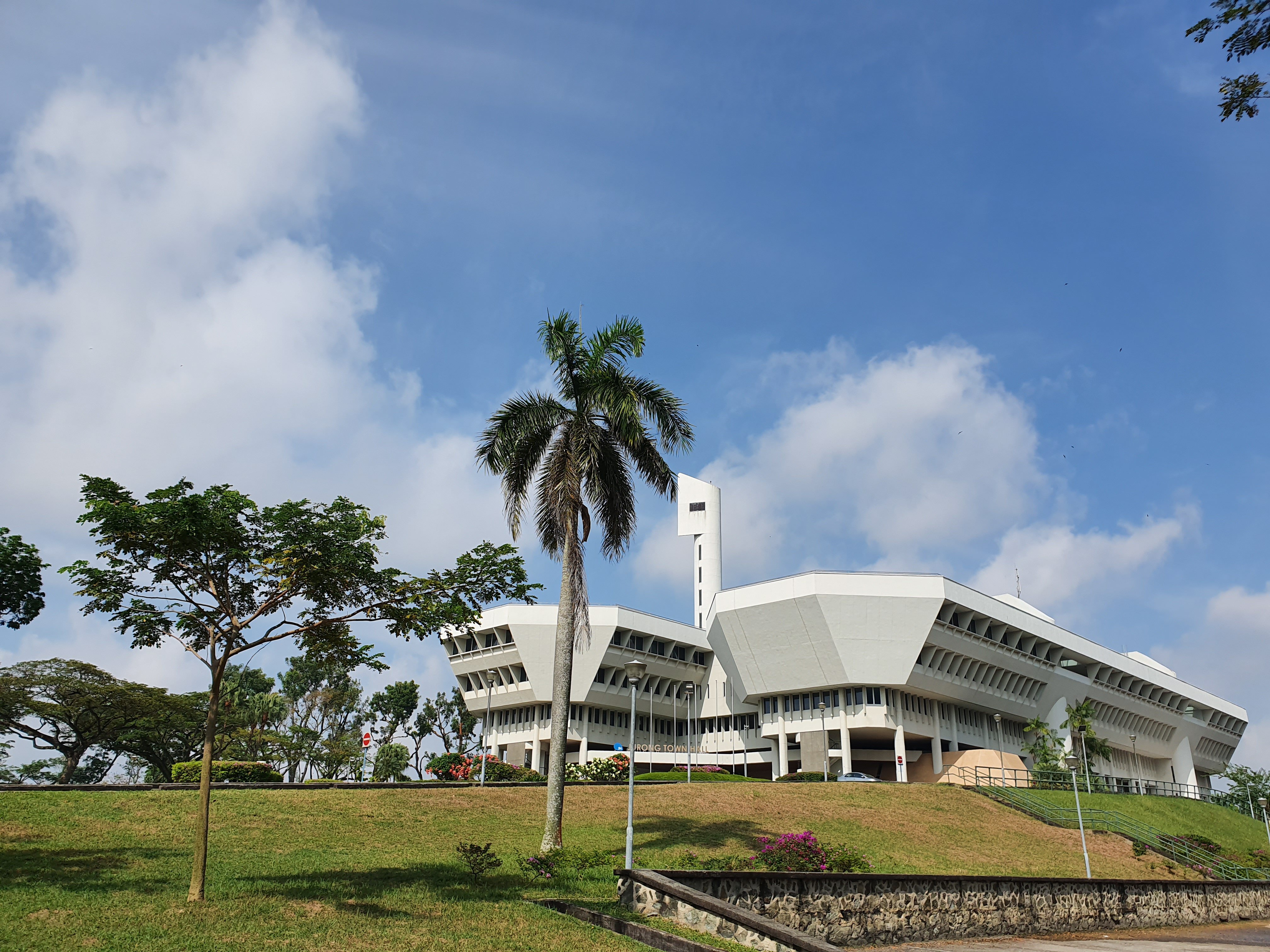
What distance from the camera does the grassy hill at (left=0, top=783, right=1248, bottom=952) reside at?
13438mm

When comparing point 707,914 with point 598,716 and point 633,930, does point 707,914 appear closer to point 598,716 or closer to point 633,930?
point 633,930

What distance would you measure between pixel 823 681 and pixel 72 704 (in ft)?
158

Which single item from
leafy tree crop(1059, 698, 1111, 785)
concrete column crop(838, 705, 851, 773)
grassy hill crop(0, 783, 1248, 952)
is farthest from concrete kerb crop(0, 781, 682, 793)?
leafy tree crop(1059, 698, 1111, 785)

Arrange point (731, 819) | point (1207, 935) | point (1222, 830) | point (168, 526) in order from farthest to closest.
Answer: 1. point (1222, 830)
2. point (731, 819)
3. point (1207, 935)
4. point (168, 526)

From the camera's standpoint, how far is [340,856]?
2231 centimetres

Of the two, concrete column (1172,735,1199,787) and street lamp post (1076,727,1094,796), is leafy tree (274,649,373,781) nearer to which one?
street lamp post (1076,727,1094,796)

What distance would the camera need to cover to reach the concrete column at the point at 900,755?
6194 cm

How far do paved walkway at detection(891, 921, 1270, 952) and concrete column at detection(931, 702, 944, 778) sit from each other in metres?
42.0

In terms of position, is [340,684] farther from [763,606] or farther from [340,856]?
[340,856]

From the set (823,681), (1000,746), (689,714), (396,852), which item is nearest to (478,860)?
(396,852)

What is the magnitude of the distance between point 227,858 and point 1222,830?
61.8 m

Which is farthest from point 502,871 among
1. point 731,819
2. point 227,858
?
point 731,819

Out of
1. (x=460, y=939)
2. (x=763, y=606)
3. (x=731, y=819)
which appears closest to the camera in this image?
(x=460, y=939)

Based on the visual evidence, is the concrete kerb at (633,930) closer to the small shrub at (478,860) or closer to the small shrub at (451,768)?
the small shrub at (478,860)
